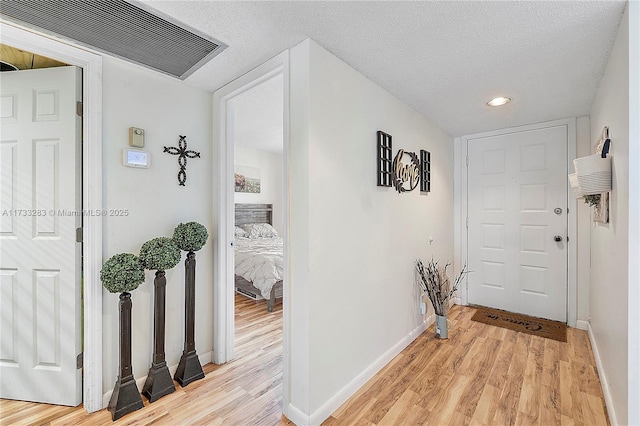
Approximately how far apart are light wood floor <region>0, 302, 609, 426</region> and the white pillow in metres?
2.63

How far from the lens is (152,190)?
2.07m

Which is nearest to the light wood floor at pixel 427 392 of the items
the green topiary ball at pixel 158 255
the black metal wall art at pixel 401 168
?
the green topiary ball at pixel 158 255

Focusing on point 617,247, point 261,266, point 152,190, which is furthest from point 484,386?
point 152,190

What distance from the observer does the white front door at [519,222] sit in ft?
10.6

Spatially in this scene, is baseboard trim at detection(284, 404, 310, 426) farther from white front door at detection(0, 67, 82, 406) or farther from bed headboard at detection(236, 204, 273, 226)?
bed headboard at detection(236, 204, 273, 226)

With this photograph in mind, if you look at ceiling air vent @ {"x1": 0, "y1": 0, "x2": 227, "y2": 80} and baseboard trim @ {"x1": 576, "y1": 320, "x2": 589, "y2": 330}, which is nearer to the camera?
ceiling air vent @ {"x1": 0, "y1": 0, "x2": 227, "y2": 80}

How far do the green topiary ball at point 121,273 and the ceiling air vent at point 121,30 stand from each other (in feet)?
4.13

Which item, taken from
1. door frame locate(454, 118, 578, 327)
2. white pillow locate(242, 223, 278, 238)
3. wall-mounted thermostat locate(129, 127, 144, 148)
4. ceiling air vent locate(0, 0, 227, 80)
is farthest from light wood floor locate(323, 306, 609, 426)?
white pillow locate(242, 223, 278, 238)

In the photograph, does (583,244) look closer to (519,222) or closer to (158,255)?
(519,222)

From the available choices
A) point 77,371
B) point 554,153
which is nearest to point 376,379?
point 77,371

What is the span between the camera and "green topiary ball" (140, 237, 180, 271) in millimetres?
1847

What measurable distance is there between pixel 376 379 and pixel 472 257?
2334 millimetres

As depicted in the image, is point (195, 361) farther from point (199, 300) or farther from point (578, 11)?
point (578, 11)

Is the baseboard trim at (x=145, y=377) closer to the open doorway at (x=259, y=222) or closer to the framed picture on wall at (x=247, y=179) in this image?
the open doorway at (x=259, y=222)
